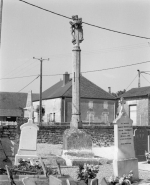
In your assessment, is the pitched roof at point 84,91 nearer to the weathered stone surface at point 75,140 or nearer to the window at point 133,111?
the window at point 133,111

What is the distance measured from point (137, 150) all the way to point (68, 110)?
2400cm

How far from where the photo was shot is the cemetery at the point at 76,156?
8259 mm

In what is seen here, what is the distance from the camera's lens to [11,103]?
53031 millimetres

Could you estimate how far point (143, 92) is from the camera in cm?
3067

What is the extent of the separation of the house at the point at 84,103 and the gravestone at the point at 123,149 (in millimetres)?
27952

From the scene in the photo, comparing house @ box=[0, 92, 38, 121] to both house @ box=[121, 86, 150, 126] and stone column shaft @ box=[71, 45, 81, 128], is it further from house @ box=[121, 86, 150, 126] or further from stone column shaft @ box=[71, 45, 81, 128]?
stone column shaft @ box=[71, 45, 81, 128]

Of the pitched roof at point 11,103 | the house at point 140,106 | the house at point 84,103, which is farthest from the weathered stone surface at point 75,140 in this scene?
the pitched roof at point 11,103

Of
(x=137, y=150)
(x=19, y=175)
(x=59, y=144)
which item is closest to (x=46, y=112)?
(x=59, y=144)

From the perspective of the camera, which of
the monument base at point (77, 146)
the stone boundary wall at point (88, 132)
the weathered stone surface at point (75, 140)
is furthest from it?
the stone boundary wall at point (88, 132)

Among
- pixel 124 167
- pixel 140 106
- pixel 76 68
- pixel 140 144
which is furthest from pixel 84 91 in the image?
pixel 124 167

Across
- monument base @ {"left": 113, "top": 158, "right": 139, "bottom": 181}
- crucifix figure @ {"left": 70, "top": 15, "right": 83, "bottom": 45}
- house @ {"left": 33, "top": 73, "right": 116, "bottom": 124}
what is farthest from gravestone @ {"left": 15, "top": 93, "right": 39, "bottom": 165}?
house @ {"left": 33, "top": 73, "right": 116, "bottom": 124}

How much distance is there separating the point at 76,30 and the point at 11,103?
39.6 m

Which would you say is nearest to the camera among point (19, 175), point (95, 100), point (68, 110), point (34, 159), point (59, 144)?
point (19, 175)

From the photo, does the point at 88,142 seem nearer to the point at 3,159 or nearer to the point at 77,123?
the point at 77,123
